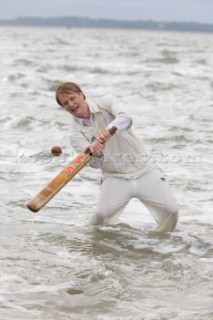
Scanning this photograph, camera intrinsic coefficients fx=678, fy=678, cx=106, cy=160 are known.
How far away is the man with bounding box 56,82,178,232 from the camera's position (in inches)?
239

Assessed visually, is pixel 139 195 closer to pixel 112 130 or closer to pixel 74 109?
pixel 112 130

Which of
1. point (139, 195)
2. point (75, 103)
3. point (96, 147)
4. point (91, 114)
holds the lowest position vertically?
point (139, 195)

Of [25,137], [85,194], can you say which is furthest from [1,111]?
[85,194]

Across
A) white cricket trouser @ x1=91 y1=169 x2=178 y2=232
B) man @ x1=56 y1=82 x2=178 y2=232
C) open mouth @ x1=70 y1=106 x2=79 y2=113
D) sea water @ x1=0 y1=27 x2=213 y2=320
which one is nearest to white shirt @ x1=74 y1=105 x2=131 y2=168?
man @ x1=56 y1=82 x2=178 y2=232

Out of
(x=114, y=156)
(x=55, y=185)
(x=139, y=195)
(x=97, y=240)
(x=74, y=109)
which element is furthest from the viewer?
(x=97, y=240)

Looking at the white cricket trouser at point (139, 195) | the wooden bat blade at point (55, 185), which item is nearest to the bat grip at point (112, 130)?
the wooden bat blade at point (55, 185)

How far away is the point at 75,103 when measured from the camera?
607cm

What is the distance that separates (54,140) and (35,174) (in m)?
3.02

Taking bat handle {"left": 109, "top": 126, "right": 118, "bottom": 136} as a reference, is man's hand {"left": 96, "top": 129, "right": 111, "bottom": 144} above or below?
below

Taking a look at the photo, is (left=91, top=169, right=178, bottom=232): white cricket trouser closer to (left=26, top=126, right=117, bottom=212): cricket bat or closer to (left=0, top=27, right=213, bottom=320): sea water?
(left=0, top=27, right=213, bottom=320): sea water

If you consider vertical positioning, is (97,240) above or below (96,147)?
below

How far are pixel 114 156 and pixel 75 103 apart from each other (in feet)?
2.13

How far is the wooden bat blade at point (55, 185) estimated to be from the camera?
594 centimetres

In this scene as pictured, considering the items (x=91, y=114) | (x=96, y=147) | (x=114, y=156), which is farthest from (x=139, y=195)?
(x=91, y=114)
